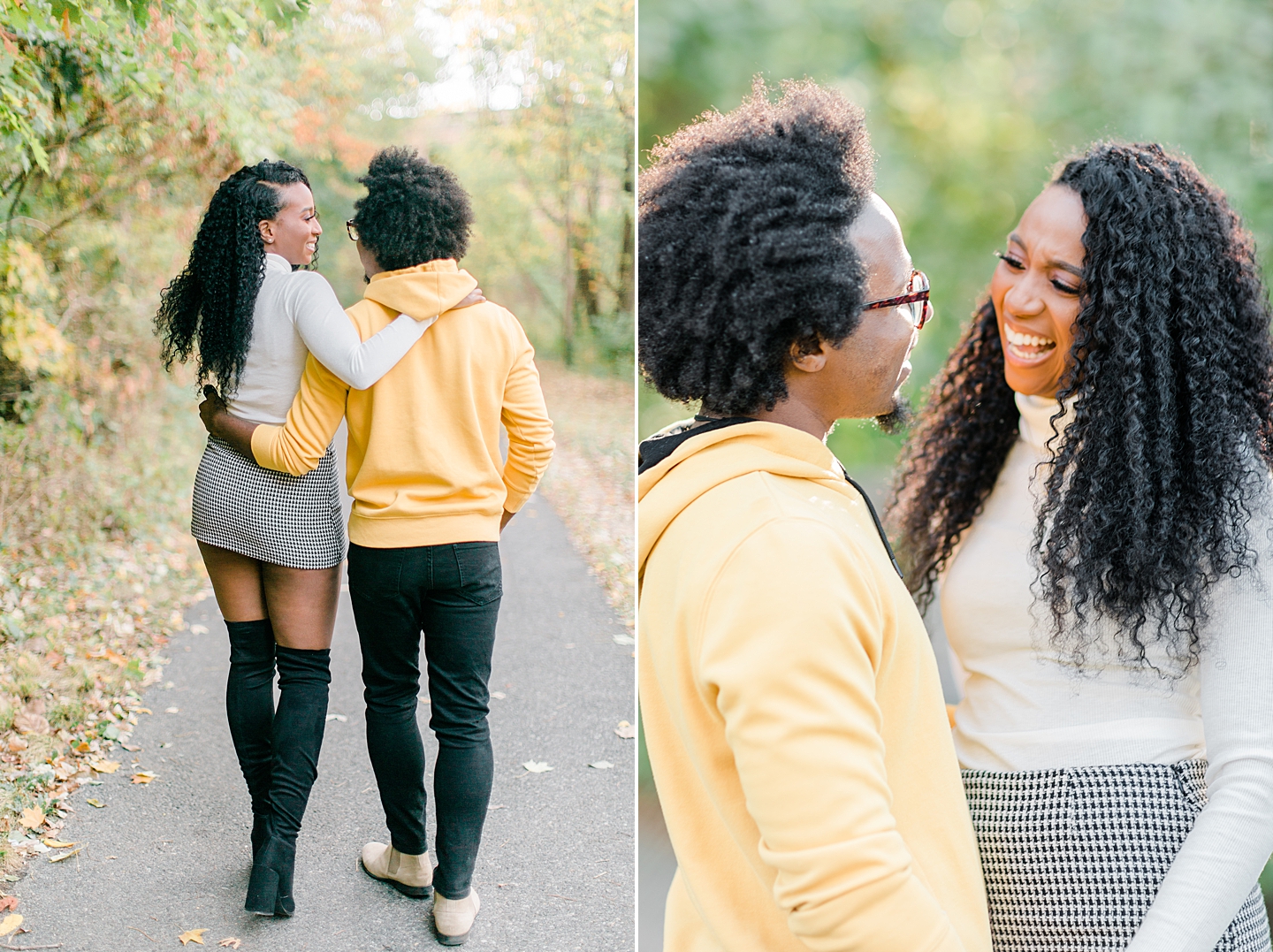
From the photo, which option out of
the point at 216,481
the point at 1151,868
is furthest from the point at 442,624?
the point at 1151,868

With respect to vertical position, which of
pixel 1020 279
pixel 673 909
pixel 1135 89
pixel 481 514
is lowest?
pixel 673 909

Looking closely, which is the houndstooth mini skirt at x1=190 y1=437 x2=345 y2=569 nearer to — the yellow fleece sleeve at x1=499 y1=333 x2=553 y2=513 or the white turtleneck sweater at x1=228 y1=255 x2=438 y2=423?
the white turtleneck sweater at x1=228 y1=255 x2=438 y2=423

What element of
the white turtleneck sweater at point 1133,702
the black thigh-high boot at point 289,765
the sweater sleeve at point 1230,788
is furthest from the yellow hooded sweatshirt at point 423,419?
the sweater sleeve at point 1230,788

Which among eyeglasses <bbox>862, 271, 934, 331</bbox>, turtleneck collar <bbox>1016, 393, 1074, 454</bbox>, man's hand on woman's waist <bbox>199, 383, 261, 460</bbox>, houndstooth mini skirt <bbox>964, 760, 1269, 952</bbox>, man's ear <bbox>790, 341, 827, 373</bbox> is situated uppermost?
eyeglasses <bbox>862, 271, 934, 331</bbox>

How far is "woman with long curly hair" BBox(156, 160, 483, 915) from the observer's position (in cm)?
178

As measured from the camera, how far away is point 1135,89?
8.68 feet

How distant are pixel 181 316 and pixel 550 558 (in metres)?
0.82

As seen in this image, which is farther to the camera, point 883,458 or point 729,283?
point 883,458

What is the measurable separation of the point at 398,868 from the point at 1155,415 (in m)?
1.56

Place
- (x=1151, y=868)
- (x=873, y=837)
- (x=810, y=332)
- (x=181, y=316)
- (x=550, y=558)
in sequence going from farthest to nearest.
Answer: (x=550, y=558), (x=181, y=316), (x=1151, y=868), (x=810, y=332), (x=873, y=837)

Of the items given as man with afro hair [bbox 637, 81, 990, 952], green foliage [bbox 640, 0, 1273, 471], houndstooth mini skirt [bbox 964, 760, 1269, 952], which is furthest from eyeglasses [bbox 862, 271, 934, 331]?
green foliage [bbox 640, 0, 1273, 471]

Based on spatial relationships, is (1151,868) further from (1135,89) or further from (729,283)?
(1135,89)

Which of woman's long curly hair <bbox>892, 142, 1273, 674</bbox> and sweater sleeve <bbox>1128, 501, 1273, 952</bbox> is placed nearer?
sweater sleeve <bbox>1128, 501, 1273, 952</bbox>

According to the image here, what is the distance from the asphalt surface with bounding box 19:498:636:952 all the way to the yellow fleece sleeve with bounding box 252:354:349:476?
0.29 metres
